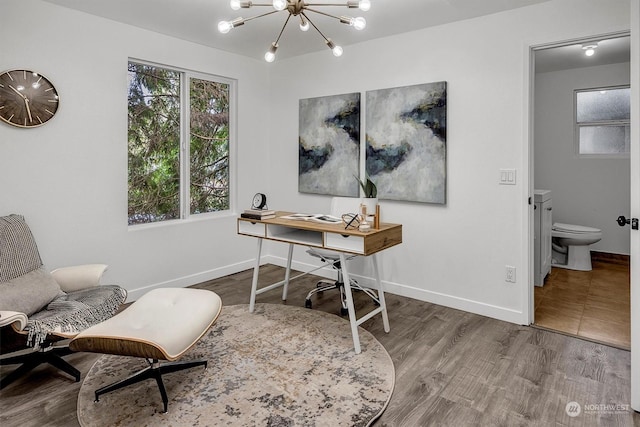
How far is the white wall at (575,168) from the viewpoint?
4793mm

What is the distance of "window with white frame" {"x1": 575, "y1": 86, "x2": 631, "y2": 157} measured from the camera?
4801 millimetres

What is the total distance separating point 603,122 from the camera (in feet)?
16.1

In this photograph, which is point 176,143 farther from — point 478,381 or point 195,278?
point 478,381

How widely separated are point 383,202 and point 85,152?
102 inches

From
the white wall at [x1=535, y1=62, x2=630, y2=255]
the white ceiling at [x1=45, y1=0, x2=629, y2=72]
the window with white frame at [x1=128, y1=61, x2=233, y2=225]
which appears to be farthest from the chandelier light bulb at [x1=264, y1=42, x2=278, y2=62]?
the white wall at [x1=535, y1=62, x2=630, y2=255]

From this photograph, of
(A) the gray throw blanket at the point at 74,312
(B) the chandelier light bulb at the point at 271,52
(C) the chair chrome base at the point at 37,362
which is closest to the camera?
(A) the gray throw blanket at the point at 74,312

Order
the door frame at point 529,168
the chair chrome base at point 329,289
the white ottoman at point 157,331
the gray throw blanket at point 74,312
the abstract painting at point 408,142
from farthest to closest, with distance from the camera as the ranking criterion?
the abstract painting at point 408,142 < the chair chrome base at point 329,289 < the door frame at point 529,168 < the gray throw blanket at point 74,312 < the white ottoman at point 157,331

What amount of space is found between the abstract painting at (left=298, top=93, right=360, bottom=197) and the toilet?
8.32 feet

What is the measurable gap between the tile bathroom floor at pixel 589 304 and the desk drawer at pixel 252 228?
7.32 feet

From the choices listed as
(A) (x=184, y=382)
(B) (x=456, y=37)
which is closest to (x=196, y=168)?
(A) (x=184, y=382)

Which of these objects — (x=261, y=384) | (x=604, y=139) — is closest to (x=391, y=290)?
(x=261, y=384)

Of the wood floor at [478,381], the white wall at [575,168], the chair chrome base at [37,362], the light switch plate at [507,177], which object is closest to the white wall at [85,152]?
the chair chrome base at [37,362]

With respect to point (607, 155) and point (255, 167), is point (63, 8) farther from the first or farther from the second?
point (607, 155)

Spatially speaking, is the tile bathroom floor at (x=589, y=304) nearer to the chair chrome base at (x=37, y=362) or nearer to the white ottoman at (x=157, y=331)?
the white ottoman at (x=157, y=331)
